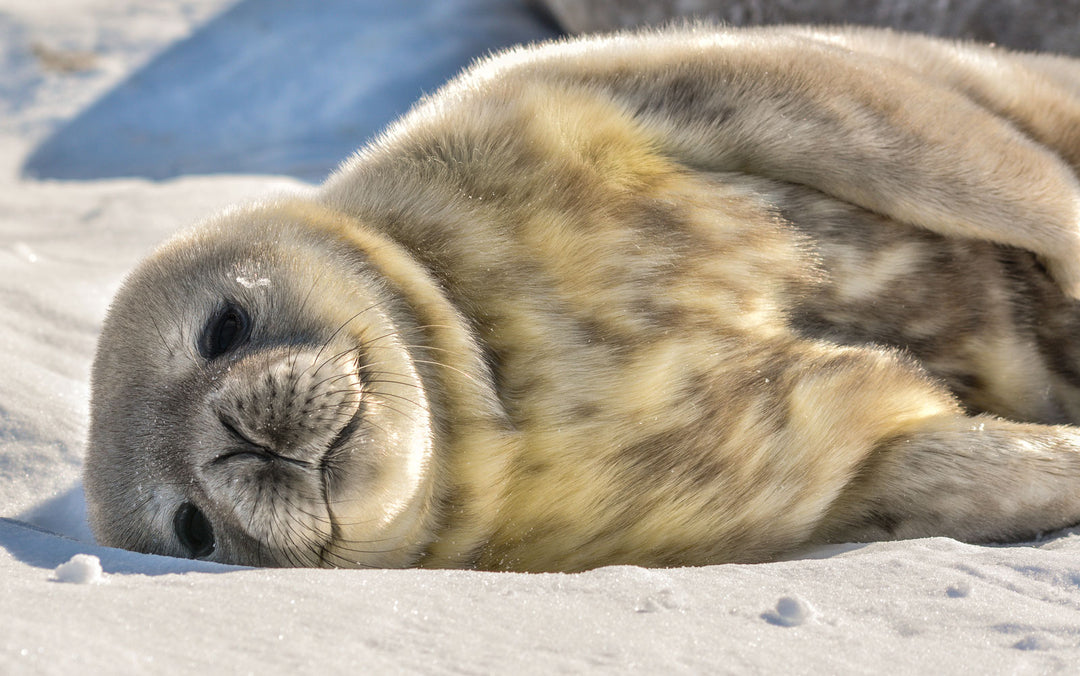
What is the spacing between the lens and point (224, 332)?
199 centimetres

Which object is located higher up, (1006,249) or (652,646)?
(1006,249)

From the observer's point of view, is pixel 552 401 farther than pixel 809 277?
No

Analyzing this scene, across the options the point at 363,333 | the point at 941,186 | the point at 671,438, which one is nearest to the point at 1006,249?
the point at 941,186

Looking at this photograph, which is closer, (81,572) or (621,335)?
(81,572)

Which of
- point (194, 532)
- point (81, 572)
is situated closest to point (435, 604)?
point (81, 572)

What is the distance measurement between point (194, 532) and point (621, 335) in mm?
830

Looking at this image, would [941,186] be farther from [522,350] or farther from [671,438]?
[522,350]

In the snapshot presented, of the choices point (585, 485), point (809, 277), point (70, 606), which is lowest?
point (585, 485)

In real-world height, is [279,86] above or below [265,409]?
below

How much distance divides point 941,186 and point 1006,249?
31 cm

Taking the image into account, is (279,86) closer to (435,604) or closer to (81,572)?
(81,572)

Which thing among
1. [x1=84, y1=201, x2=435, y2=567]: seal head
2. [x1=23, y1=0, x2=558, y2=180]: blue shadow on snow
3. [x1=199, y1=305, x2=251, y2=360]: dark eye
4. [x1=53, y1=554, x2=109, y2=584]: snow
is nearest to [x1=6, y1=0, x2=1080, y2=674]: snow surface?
[x1=53, y1=554, x2=109, y2=584]: snow

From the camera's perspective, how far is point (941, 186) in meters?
2.21

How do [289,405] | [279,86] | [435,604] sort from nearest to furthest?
[435,604] → [289,405] → [279,86]
